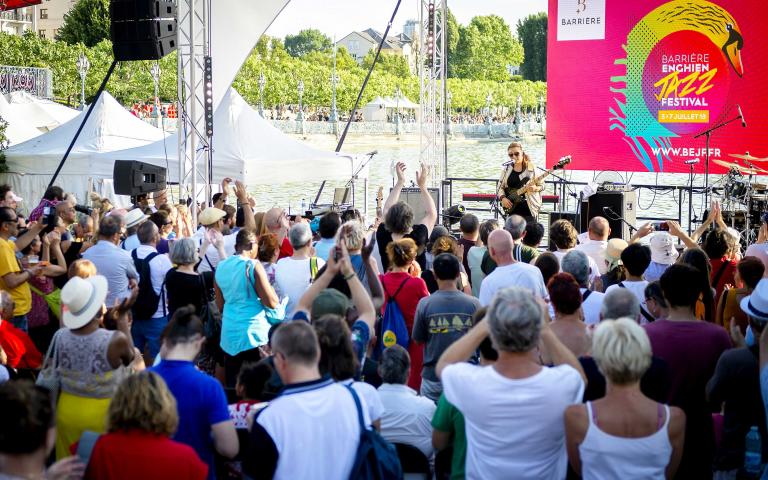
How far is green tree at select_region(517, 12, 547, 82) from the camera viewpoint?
101m

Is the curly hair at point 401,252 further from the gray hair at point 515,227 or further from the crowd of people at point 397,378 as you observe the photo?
the gray hair at point 515,227

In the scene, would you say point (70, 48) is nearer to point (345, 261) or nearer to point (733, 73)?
point (733, 73)

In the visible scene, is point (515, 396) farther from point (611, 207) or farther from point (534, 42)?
point (534, 42)

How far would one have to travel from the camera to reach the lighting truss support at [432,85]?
497 inches

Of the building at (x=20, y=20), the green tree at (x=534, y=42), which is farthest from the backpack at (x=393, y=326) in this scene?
the green tree at (x=534, y=42)

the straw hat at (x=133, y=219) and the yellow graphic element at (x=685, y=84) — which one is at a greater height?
the yellow graphic element at (x=685, y=84)

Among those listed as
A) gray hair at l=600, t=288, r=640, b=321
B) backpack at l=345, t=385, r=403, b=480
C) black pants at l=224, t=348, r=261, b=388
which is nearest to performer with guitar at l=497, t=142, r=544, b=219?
black pants at l=224, t=348, r=261, b=388

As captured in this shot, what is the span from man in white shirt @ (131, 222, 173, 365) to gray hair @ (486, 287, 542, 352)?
3.44m

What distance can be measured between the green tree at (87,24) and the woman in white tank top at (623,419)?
65.6 metres

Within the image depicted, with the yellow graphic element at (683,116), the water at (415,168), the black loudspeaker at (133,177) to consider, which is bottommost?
the water at (415,168)

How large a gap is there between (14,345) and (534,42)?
102847 mm

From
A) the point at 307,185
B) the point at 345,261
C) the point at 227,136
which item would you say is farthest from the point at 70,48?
the point at 345,261

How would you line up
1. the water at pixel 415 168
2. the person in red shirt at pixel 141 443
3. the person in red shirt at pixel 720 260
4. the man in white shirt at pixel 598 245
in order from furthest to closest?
the water at pixel 415 168, the man in white shirt at pixel 598 245, the person in red shirt at pixel 720 260, the person in red shirt at pixel 141 443

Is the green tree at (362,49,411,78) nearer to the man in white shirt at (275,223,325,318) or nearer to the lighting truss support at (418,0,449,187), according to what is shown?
the lighting truss support at (418,0,449,187)
